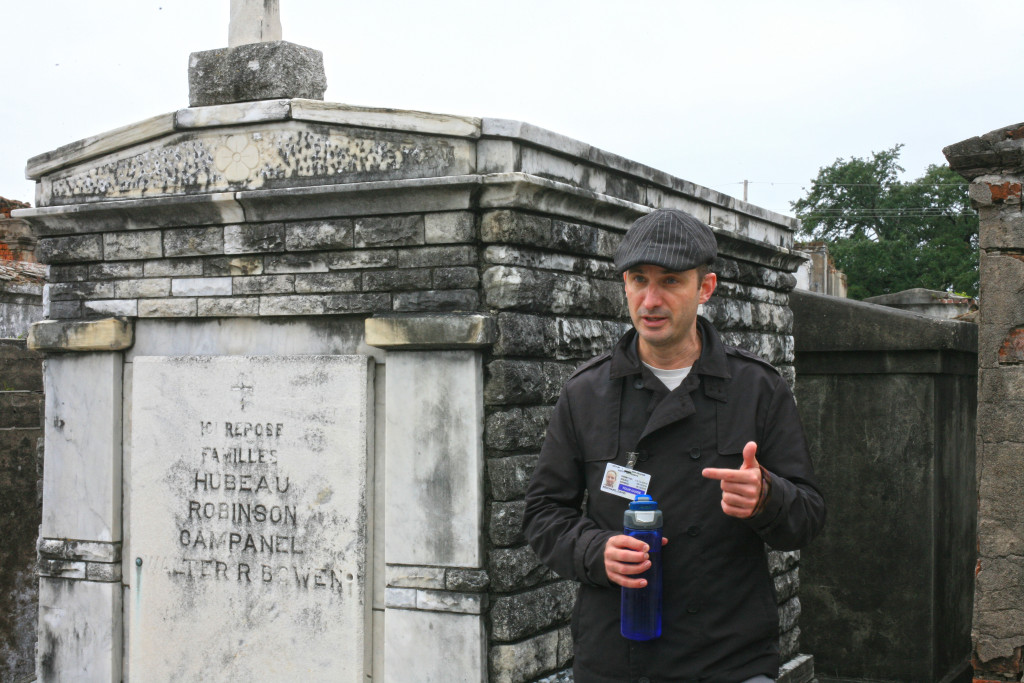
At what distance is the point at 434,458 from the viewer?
450 centimetres

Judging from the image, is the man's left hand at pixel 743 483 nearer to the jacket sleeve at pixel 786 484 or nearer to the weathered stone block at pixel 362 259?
the jacket sleeve at pixel 786 484

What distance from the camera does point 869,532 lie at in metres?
7.67

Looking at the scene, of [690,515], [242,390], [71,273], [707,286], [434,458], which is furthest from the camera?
[71,273]

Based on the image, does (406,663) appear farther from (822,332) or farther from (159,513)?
(822,332)

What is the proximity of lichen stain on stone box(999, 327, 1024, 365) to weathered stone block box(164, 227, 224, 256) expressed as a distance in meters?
3.52

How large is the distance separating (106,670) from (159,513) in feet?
2.66

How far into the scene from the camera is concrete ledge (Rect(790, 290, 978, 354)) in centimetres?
753

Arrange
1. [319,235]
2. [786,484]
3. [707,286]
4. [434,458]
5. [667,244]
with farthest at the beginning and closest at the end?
[319,235] → [434,458] → [707,286] → [667,244] → [786,484]

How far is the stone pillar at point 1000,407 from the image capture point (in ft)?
16.0

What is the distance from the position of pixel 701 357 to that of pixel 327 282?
219 cm

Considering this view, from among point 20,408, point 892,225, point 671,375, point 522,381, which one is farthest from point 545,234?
point 892,225

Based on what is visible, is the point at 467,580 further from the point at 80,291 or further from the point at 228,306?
the point at 80,291

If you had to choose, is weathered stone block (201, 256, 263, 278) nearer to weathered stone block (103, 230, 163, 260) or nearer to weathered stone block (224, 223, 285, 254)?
weathered stone block (224, 223, 285, 254)

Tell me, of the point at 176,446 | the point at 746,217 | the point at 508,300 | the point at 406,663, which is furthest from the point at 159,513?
the point at 746,217
